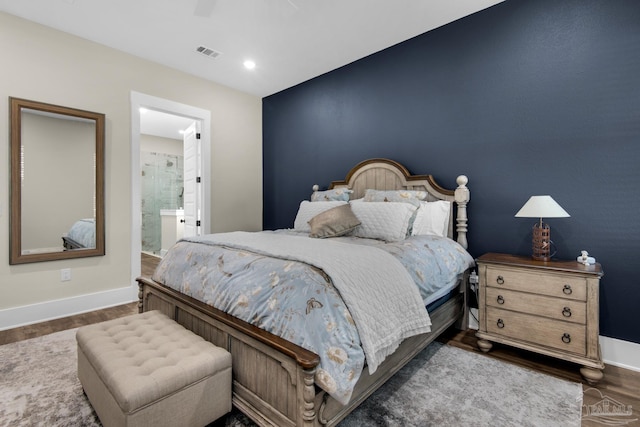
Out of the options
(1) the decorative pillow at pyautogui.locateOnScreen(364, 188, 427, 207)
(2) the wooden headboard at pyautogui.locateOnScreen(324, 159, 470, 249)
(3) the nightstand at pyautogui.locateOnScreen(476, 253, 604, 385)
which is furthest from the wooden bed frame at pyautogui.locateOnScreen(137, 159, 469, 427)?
(1) the decorative pillow at pyautogui.locateOnScreen(364, 188, 427, 207)

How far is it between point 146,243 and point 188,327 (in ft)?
19.2

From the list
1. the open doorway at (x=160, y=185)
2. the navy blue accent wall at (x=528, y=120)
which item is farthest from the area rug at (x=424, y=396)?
the open doorway at (x=160, y=185)

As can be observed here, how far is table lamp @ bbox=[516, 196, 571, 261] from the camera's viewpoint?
2156 mm

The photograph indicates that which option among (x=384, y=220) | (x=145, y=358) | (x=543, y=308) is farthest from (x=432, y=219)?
(x=145, y=358)

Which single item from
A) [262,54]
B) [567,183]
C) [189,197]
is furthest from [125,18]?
[567,183]

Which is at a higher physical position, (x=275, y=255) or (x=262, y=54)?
(x=262, y=54)

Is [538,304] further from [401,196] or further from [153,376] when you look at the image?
[153,376]

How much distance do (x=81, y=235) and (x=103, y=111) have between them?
4.42 feet

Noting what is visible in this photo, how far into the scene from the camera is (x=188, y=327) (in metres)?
1.96

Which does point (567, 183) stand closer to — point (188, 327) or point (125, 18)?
point (188, 327)

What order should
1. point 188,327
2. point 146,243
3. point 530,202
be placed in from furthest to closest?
point 146,243, point 530,202, point 188,327

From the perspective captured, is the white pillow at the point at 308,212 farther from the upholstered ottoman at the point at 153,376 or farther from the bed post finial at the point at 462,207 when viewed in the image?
the upholstered ottoman at the point at 153,376

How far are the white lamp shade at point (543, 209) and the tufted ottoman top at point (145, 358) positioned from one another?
219cm

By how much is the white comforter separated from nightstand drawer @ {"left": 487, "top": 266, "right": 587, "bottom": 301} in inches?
33.7
